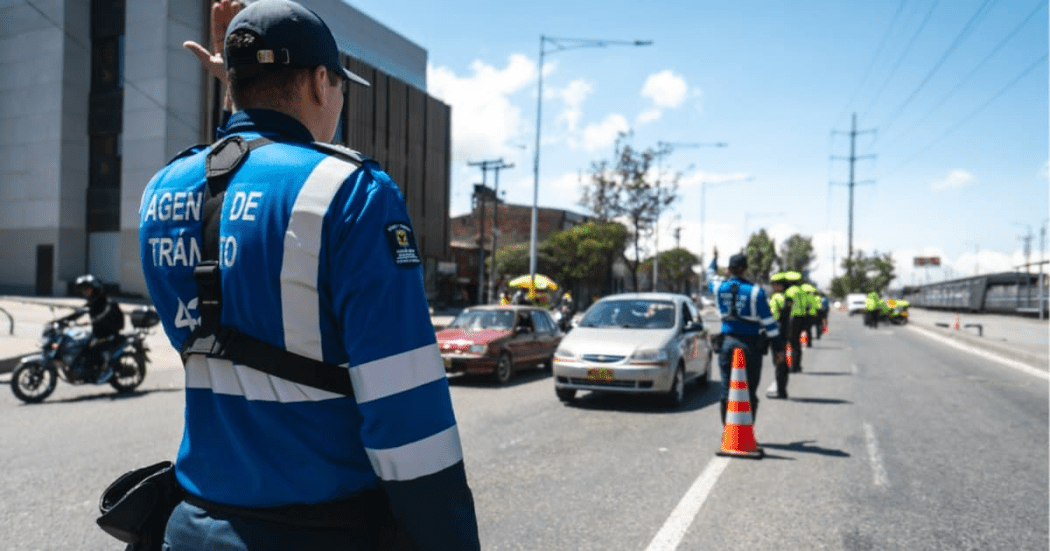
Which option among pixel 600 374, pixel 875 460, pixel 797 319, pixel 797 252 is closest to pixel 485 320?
pixel 600 374

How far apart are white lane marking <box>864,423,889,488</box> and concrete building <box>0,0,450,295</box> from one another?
29.5 meters

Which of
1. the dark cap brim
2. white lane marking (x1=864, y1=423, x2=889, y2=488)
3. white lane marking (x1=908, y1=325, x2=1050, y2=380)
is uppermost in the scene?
the dark cap brim

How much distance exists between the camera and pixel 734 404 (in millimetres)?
7117

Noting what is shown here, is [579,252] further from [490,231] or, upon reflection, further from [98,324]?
[98,324]

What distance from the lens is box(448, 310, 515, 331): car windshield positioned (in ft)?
46.8

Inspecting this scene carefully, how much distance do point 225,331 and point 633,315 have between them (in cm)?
1041

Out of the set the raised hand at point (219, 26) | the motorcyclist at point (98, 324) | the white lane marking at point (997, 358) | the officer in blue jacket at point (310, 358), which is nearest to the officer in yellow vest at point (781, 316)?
the white lane marking at point (997, 358)

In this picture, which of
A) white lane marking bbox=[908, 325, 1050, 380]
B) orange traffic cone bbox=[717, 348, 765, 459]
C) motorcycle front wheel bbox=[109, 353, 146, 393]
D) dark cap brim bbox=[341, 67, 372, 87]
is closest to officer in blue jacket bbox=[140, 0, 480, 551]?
dark cap brim bbox=[341, 67, 372, 87]

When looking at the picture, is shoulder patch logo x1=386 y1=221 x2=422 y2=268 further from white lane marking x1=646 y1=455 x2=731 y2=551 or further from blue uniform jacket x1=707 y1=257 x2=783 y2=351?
blue uniform jacket x1=707 y1=257 x2=783 y2=351

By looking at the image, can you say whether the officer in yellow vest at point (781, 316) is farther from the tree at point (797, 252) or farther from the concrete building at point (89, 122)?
the tree at point (797, 252)

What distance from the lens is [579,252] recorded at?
52938 mm

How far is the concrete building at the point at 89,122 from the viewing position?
109 feet

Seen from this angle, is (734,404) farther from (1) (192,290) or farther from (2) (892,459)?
(1) (192,290)

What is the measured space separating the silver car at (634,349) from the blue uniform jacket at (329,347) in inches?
347
